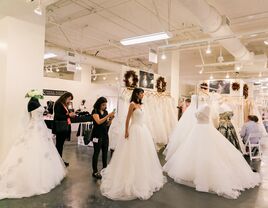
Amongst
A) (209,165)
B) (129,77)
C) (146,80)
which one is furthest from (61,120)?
(146,80)

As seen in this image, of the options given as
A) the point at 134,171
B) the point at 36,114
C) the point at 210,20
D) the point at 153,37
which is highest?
the point at 210,20

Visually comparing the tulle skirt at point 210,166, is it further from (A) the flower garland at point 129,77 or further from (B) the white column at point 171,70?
(B) the white column at point 171,70

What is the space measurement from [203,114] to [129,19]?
3735 mm

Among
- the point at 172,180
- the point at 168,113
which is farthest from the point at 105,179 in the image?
the point at 168,113

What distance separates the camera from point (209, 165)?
368 cm

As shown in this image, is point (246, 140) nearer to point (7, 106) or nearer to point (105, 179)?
point (105, 179)

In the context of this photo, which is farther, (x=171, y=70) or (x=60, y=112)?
(x=171, y=70)

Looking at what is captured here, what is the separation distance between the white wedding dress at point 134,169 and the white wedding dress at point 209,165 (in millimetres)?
530

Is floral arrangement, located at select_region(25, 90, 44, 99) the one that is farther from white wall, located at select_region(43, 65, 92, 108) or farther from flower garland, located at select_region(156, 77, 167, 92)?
white wall, located at select_region(43, 65, 92, 108)

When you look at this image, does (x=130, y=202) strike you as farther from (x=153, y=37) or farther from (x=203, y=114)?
(x=153, y=37)

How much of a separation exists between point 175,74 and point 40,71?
5.65 meters

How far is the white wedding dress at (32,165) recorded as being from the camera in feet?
10.5

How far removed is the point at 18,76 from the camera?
3.85 m

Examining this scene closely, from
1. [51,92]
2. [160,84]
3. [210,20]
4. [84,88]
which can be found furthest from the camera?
[84,88]
